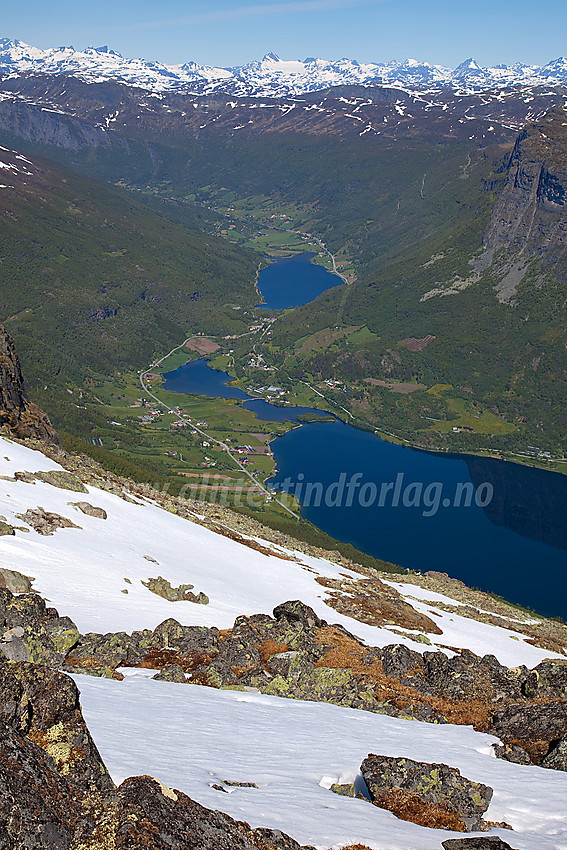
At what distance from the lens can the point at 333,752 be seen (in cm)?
1744

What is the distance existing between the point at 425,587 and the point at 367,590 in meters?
22.6

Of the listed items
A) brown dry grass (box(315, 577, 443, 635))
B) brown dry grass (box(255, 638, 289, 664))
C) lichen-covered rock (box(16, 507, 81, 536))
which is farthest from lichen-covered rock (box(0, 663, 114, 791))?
brown dry grass (box(315, 577, 443, 635))

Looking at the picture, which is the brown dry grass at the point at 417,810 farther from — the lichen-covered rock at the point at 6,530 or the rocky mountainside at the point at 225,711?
the lichen-covered rock at the point at 6,530

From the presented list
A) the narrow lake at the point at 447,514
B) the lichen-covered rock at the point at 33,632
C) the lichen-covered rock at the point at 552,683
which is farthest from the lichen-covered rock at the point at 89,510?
the narrow lake at the point at 447,514

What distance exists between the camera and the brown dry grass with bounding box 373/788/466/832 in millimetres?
14578

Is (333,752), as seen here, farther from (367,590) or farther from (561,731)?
(367,590)

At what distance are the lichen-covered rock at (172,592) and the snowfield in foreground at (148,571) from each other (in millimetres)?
471

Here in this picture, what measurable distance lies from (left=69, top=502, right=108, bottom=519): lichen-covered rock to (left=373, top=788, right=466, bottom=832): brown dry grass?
2996 cm

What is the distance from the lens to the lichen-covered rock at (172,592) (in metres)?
33.5

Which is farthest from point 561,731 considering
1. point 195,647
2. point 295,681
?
point 195,647

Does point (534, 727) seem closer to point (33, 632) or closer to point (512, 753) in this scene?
point (512, 753)

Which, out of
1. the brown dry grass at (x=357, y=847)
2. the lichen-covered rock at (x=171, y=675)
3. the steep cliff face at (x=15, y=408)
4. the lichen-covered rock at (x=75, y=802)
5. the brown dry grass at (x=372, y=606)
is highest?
the steep cliff face at (x=15, y=408)

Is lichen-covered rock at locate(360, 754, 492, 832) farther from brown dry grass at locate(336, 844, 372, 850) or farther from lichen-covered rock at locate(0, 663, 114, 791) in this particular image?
lichen-covered rock at locate(0, 663, 114, 791)

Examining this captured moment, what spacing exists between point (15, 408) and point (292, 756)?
2087 inches
